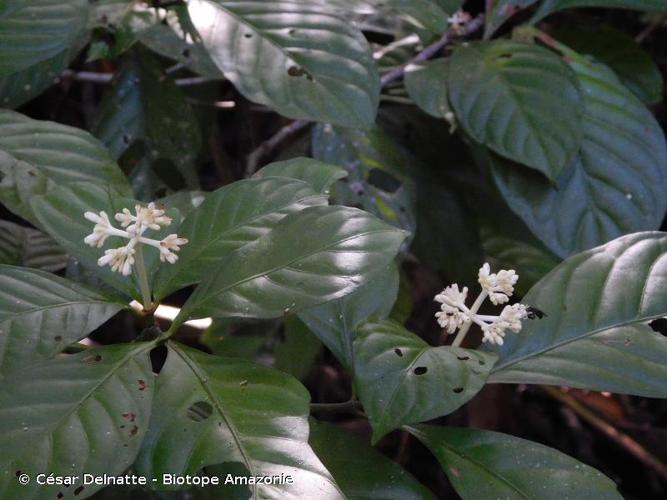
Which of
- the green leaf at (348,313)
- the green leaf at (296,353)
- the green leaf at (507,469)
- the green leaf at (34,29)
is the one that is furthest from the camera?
the green leaf at (296,353)

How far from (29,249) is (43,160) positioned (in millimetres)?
216

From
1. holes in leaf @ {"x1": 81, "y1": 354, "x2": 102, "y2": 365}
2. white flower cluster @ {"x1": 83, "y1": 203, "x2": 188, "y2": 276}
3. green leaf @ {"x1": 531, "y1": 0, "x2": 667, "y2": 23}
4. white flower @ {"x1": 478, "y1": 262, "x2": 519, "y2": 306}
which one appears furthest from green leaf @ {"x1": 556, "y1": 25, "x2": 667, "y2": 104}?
holes in leaf @ {"x1": 81, "y1": 354, "x2": 102, "y2": 365}

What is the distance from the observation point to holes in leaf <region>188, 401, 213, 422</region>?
0.69 meters

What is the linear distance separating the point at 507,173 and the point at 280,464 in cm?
71

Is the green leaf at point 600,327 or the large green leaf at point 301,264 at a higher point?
the large green leaf at point 301,264

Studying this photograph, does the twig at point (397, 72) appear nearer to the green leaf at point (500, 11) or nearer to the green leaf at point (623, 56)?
the green leaf at point (500, 11)

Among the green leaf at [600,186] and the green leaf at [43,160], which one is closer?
the green leaf at [43,160]

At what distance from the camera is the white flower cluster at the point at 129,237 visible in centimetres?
73

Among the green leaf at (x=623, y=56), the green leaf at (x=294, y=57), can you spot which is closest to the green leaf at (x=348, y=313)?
the green leaf at (x=294, y=57)

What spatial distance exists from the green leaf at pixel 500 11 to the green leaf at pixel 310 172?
57cm

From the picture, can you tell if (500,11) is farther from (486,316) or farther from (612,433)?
(612,433)

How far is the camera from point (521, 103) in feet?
3.81

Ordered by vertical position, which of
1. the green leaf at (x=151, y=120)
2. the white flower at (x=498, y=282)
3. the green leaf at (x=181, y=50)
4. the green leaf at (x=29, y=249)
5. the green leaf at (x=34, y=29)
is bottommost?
the green leaf at (x=29, y=249)

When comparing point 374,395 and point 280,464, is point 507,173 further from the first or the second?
point 280,464
